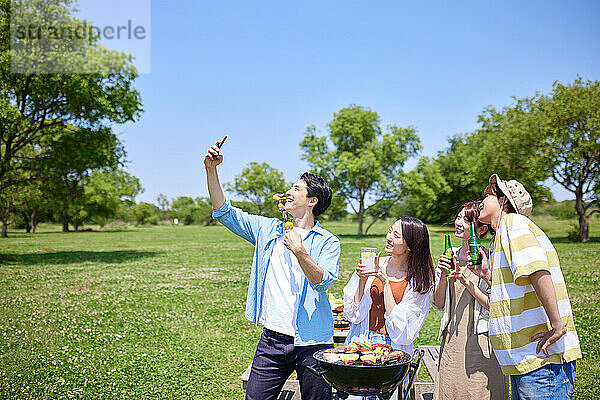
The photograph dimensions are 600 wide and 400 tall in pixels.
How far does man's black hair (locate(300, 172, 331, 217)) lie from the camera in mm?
3637

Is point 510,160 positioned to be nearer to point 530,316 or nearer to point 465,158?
point 465,158

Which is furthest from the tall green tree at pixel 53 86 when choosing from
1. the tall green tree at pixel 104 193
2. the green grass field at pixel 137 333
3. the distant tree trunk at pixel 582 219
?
the tall green tree at pixel 104 193

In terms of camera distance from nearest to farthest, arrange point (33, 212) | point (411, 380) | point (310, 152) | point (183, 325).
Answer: point (411, 380) → point (183, 325) → point (310, 152) → point (33, 212)

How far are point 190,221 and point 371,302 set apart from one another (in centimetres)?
11127

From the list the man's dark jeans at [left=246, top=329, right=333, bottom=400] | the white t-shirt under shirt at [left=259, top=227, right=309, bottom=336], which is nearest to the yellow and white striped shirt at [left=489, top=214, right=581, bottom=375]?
the man's dark jeans at [left=246, top=329, right=333, bottom=400]

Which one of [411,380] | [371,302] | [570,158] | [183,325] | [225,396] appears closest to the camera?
[411,380]

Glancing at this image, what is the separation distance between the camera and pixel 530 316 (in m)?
2.89

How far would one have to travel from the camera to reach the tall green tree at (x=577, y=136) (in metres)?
30.0

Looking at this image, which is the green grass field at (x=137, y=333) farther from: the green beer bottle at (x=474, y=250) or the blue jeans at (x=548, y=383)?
the blue jeans at (x=548, y=383)

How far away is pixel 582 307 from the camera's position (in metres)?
10.5

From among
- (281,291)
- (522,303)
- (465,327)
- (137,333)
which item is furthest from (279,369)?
(137,333)

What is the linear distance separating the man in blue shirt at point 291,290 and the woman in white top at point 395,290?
304mm

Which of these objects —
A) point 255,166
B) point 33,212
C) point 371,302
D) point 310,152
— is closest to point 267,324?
point 371,302

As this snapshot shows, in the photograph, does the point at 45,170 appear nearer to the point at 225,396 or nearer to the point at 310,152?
the point at 225,396
